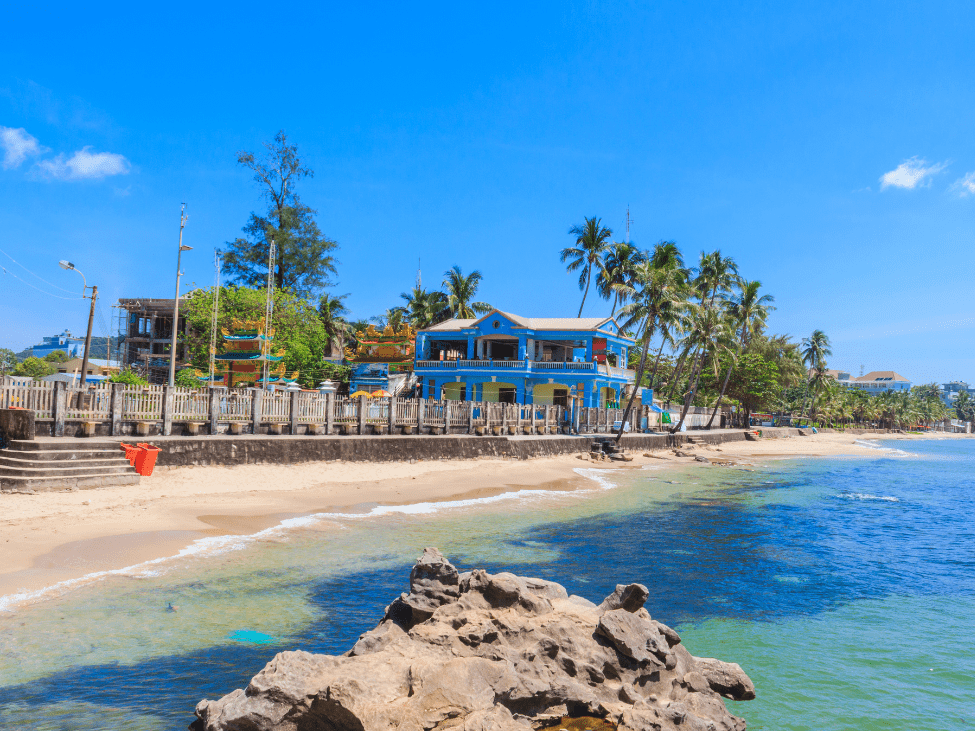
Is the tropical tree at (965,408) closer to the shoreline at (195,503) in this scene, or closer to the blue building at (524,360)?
the blue building at (524,360)

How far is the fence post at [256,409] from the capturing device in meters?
22.2

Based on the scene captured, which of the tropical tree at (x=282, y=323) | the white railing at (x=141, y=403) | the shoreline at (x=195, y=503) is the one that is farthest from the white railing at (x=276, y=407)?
the tropical tree at (x=282, y=323)

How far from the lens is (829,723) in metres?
6.00

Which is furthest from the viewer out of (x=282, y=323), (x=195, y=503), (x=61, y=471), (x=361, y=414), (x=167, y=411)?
(x=282, y=323)

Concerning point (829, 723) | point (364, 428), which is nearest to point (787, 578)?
point (829, 723)

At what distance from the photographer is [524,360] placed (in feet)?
144

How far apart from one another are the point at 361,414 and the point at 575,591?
701 inches

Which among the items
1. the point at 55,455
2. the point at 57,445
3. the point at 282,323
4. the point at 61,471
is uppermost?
the point at 282,323

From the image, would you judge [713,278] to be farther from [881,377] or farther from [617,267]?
[881,377]

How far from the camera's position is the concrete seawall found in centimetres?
1881

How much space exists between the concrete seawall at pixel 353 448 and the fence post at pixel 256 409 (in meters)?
1.08

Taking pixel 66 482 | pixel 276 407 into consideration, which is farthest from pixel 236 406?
pixel 66 482

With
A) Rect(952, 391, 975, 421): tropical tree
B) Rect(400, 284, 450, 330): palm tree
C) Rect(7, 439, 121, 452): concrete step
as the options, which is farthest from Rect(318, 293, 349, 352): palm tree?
Rect(952, 391, 975, 421): tropical tree

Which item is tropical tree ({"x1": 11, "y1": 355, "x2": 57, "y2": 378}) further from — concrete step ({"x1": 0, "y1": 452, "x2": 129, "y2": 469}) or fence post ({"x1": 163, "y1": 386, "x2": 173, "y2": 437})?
concrete step ({"x1": 0, "y1": 452, "x2": 129, "y2": 469})
